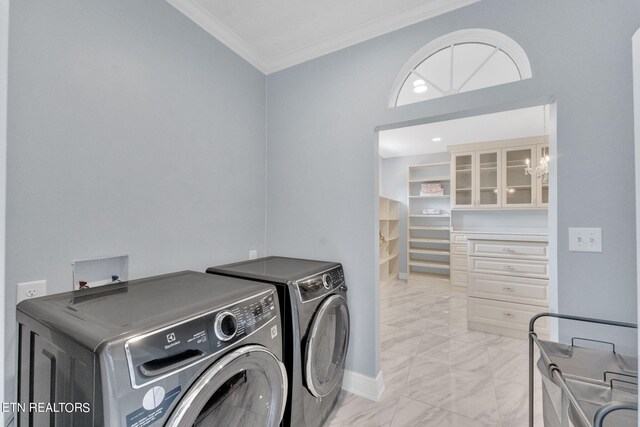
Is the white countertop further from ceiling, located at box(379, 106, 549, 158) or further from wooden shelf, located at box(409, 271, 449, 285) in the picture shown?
ceiling, located at box(379, 106, 549, 158)

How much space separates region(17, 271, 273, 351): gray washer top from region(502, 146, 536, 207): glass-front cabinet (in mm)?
4509

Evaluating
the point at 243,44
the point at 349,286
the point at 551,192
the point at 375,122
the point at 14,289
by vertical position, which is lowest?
the point at 349,286

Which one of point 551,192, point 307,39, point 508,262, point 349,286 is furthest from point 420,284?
point 307,39

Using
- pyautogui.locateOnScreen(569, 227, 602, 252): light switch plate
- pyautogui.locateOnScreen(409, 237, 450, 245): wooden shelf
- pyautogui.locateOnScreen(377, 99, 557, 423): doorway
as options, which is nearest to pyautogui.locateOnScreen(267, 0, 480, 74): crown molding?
pyautogui.locateOnScreen(377, 99, 557, 423): doorway

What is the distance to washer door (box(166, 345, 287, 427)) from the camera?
2.88ft

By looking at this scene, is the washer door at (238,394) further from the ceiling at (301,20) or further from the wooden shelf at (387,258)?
the wooden shelf at (387,258)

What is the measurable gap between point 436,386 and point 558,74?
210cm

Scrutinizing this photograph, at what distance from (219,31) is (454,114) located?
1635mm

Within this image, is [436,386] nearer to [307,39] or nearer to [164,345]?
[164,345]

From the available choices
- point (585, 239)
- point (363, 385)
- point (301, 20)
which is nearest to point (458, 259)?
point (363, 385)

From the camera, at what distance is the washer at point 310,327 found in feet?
4.72

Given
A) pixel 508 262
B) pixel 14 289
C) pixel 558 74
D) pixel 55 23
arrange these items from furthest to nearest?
pixel 508 262
pixel 558 74
pixel 55 23
pixel 14 289

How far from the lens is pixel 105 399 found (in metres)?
0.73

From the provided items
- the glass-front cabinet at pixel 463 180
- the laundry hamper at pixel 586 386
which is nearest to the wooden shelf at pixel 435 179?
the glass-front cabinet at pixel 463 180
